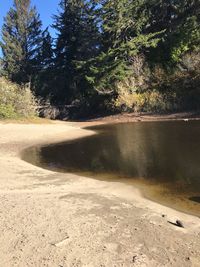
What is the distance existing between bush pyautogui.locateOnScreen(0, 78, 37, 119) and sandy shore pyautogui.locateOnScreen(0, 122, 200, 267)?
24549 mm

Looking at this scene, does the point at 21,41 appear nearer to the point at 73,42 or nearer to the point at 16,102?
the point at 73,42

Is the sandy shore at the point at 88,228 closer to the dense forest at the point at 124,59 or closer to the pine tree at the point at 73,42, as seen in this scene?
the dense forest at the point at 124,59

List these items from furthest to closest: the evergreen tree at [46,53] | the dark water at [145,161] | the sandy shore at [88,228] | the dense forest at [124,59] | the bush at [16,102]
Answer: the evergreen tree at [46,53] < the dense forest at [124,59] < the bush at [16,102] < the dark water at [145,161] < the sandy shore at [88,228]

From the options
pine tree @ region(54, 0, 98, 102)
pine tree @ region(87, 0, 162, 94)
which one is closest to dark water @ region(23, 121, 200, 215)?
pine tree @ region(87, 0, 162, 94)

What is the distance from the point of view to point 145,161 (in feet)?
50.3

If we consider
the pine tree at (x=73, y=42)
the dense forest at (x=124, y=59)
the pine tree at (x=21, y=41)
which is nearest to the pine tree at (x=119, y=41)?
the dense forest at (x=124, y=59)

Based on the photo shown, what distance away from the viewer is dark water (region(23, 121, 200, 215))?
35.2 ft

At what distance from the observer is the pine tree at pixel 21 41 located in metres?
54.2

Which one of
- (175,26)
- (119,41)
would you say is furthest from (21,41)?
(175,26)

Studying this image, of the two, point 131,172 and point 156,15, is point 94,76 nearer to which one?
point 156,15

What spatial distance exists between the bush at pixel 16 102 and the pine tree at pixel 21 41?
1677 centimetres

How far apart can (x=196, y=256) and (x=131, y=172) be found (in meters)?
7.45

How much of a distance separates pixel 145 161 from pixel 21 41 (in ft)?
146

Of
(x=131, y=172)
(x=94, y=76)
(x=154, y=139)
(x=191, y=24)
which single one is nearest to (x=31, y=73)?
(x=94, y=76)
